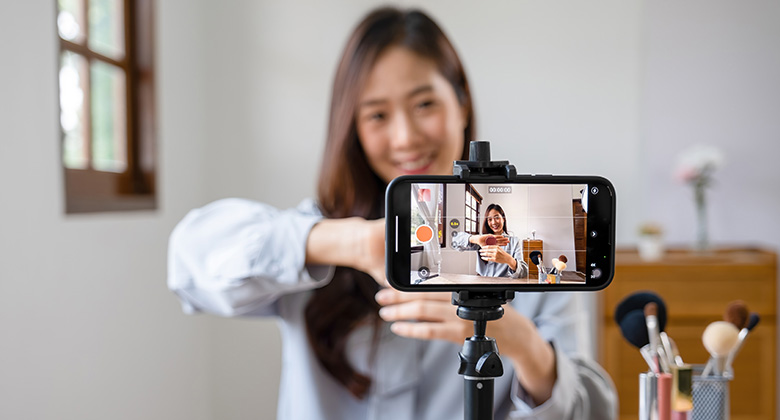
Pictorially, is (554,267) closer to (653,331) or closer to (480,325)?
(480,325)

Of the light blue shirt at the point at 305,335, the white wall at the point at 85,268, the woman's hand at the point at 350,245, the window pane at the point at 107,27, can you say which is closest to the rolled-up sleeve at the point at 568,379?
the light blue shirt at the point at 305,335

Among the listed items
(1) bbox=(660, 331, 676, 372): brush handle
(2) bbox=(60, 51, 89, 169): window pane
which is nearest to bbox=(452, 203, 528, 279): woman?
(1) bbox=(660, 331, 676, 372): brush handle

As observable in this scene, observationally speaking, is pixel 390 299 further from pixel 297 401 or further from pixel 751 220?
pixel 751 220

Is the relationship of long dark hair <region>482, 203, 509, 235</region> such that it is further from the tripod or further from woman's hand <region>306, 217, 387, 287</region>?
woman's hand <region>306, 217, 387, 287</region>

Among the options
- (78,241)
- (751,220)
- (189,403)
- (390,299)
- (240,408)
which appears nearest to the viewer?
(390,299)

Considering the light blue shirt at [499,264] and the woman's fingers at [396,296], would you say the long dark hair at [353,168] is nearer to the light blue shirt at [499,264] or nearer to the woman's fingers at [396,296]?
the woman's fingers at [396,296]

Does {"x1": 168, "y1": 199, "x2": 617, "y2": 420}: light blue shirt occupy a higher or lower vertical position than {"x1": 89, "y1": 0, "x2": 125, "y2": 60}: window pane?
lower

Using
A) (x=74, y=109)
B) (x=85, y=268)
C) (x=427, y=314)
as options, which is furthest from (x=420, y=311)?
(x=74, y=109)

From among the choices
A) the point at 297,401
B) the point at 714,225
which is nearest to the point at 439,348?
the point at 297,401

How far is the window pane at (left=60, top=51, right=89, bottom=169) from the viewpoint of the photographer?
1125mm

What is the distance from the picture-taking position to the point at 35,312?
0.94 metres

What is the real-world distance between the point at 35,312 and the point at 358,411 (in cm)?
49

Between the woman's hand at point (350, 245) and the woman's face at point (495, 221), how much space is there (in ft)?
0.59

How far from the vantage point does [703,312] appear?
190cm
